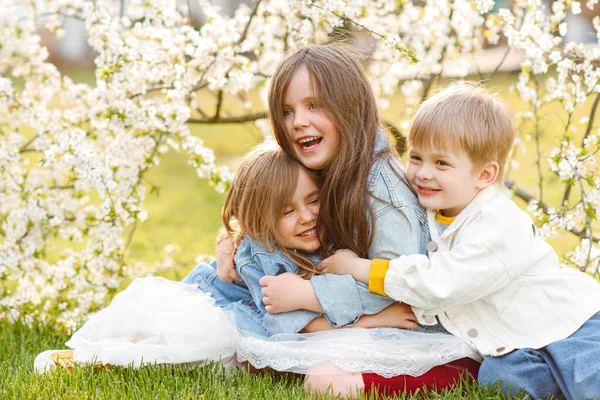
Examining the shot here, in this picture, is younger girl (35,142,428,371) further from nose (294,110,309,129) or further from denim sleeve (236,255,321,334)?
nose (294,110,309,129)

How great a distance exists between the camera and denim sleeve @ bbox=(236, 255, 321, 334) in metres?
2.59

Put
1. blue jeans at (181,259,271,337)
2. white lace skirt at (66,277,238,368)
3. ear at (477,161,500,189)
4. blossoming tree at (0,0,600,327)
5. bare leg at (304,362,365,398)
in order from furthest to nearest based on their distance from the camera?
blossoming tree at (0,0,600,327)
blue jeans at (181,259,271,337)
white lace skirt at (66,277,238,368)
ear at (477,161,500,189)
bare leg at (304,362,365,398)

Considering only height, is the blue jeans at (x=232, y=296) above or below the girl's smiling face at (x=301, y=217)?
below

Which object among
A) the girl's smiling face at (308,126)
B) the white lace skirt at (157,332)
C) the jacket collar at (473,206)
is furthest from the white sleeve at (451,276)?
the white lace skirt at (157,332)

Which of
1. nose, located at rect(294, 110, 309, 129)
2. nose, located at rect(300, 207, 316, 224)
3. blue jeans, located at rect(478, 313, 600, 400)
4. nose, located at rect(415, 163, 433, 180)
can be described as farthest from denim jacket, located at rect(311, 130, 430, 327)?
blue jeans, located at rect(478, 313, 600, 400)

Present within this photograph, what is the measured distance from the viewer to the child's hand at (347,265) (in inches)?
99.3

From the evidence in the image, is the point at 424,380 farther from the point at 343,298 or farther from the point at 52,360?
the point at 52,360

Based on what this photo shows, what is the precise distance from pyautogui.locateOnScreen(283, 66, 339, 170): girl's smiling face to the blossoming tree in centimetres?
60

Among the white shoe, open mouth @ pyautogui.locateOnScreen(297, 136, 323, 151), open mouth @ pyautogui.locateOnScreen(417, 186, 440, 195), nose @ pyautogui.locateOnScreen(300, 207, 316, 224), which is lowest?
the white shoe

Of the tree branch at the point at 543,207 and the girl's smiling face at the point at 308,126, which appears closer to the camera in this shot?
the girl's smiling face at the point at 308,126

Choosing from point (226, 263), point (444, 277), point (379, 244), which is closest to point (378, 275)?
point (379, 244)

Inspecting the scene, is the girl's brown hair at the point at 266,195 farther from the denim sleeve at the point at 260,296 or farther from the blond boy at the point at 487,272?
the blond boy at the point at 487,272

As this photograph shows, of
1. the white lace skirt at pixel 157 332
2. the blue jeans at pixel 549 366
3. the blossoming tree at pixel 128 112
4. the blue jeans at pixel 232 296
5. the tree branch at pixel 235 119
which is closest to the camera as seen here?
the blue jeans at pixel 549 366

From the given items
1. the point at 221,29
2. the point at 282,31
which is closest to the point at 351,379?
the point at 221,29
